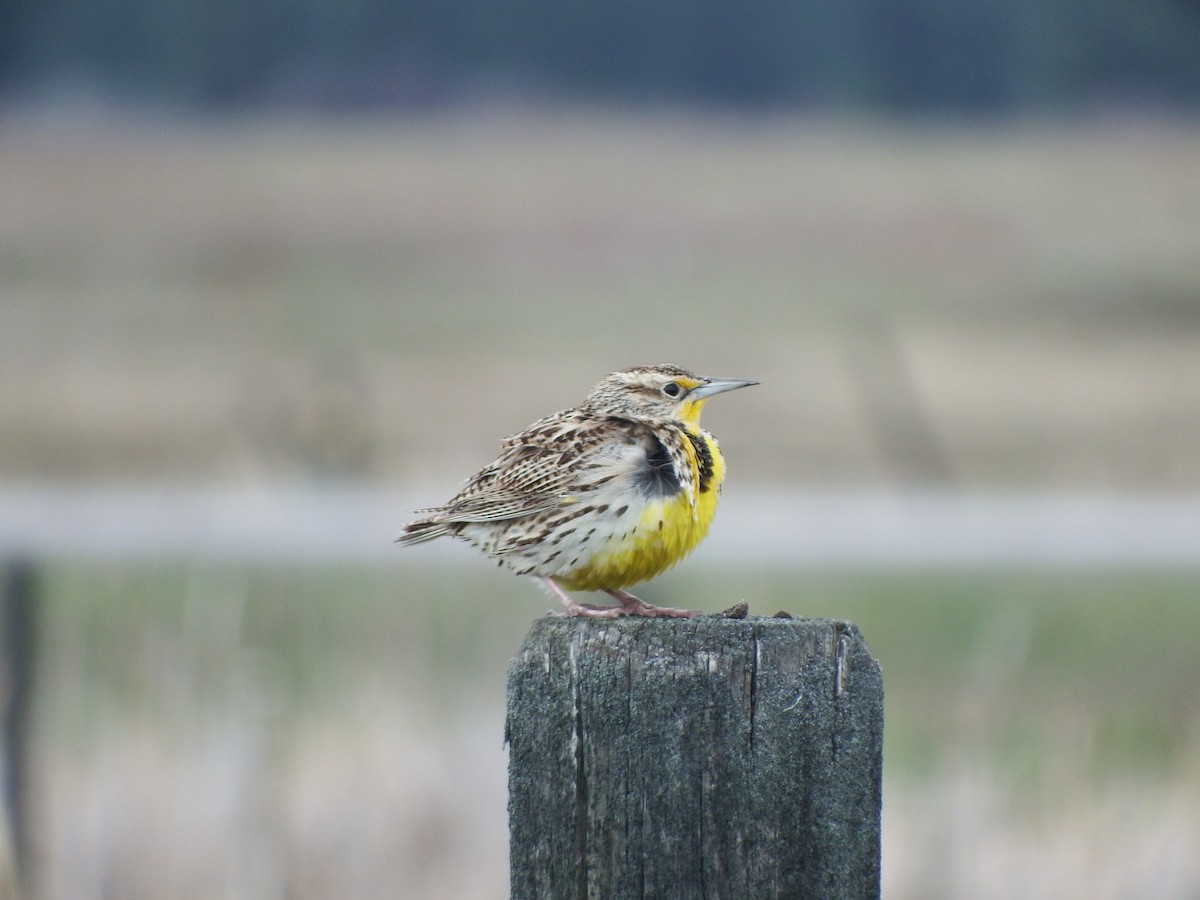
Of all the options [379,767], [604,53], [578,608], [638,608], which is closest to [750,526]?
[379,767]

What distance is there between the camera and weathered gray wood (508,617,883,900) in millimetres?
3273

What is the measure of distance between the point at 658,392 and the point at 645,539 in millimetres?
851

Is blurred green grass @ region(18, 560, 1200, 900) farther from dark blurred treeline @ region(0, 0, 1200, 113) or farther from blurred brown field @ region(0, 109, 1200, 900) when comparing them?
dark blurred treeline @ region(0, 0, 1200, 113)

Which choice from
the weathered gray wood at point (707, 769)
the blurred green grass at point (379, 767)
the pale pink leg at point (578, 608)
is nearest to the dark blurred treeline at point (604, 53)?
the blurred green grass at point (379, 767)

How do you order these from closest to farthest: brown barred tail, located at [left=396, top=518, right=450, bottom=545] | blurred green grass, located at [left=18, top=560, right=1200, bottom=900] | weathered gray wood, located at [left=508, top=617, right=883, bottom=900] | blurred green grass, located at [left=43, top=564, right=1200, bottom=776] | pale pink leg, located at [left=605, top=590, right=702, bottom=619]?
weathered gray wood, located at [left=508, top=617, right=883, bottom=900] → pale pink leg, located at [left=605, top=590, right=702, bottom=619] → brown barred tail, located at [left=396, top=518, right=450, bottom=545] → blurred green grass, located at [left=18, top=560, right=1200, bottom=900] → blurred green grass, located at [left=43, top=564, right=1200, bottom=776]

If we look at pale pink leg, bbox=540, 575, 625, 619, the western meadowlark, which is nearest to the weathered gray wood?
pale pink leg, bbox=540, 575, 625, 619

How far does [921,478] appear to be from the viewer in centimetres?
1697

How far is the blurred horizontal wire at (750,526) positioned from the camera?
425 inches

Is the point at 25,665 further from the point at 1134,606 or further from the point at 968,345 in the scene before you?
the point at 968,345

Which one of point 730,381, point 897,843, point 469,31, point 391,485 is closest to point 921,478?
point 391,485

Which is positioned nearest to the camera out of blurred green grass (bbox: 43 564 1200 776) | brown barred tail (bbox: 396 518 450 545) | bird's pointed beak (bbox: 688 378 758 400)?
brown barred tail (bbox: 396 518 450 545)

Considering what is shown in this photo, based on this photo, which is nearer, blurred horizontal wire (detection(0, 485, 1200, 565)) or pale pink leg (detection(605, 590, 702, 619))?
pale pink leg (detection(605, 590, 702, 619))

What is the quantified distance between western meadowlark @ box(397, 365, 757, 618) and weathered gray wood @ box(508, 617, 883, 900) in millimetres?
989

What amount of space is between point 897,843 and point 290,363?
1460cm
